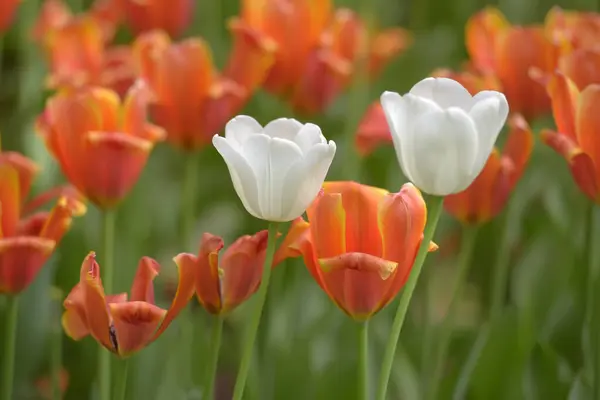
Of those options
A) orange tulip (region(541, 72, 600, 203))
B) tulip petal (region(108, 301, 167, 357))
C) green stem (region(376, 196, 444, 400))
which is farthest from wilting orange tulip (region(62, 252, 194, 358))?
orange tulip (region(541, 72, 600, 203))

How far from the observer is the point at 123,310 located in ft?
1.58

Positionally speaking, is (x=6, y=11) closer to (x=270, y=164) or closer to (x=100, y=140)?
(x=100, y=140)

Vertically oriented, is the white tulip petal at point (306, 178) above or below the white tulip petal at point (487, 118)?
below

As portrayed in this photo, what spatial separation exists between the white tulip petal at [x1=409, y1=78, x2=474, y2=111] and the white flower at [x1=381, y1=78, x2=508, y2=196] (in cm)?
1

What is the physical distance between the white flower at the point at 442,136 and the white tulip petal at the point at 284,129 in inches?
2.1

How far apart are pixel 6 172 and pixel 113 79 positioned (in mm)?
264

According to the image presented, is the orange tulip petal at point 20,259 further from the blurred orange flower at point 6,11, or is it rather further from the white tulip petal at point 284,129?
the blurred orange flower at point 6,11

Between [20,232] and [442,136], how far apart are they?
29 cm

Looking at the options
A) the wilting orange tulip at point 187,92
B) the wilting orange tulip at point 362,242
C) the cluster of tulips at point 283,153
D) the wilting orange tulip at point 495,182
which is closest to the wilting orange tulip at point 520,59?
the cluster of tulips at point 283,153

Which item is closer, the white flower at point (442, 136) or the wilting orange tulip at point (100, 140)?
the white flower at point (442, 136)

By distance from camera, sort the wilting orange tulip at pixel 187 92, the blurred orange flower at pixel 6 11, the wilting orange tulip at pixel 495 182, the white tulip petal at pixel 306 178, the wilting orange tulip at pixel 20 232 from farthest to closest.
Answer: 1. the blurred orange flower at pixel 6 11
2. the wilting orange tulip at pixel 187 92
3. the wilting orange tulip at pixel 495 182
4. the wilting orange tulip at pixel 20 232
5. the white tulip petal at pixel 306 178

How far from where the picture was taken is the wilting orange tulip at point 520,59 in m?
0.80

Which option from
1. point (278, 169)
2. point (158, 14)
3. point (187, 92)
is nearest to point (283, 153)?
point (278, 169)

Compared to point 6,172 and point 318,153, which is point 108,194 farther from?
point 318,153
